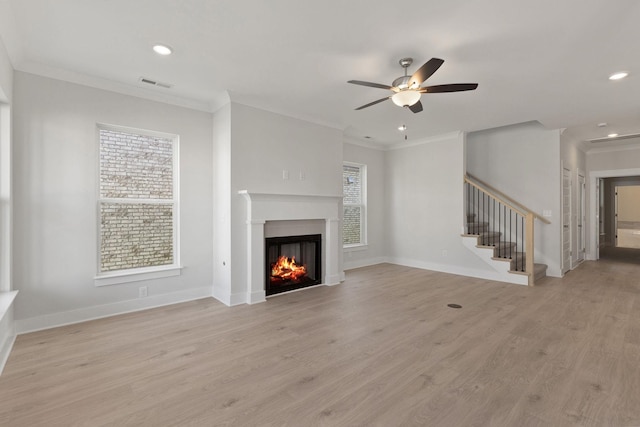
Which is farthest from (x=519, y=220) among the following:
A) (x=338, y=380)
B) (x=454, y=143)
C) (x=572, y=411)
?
(x=338, y=380)

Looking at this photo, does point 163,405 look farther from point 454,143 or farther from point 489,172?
point 489,172

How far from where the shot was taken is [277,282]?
4734mm

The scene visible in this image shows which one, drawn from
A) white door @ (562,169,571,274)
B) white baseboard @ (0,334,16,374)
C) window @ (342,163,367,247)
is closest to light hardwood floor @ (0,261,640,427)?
white baseboard @ (0,334,16,374)

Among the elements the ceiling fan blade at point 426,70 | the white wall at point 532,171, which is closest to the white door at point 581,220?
the white wall at point 532,171

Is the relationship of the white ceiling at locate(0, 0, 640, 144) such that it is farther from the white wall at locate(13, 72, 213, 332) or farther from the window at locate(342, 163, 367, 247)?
the window at locate(342, 163, 367, 247)

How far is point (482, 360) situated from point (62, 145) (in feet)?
15.6

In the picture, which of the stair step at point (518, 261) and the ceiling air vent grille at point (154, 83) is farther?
the stair step at point (518, 261)

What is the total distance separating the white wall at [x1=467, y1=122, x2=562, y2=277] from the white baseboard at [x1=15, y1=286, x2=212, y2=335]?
6013 mm

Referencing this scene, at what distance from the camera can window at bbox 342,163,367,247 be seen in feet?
21.6

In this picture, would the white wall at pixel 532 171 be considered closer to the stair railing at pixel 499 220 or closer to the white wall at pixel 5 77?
the stair railing at pixel 499 220

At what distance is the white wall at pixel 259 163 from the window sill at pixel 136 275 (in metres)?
0.61

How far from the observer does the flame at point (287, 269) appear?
4766 mm

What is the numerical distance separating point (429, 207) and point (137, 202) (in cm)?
536

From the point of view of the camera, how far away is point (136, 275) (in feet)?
12.4
